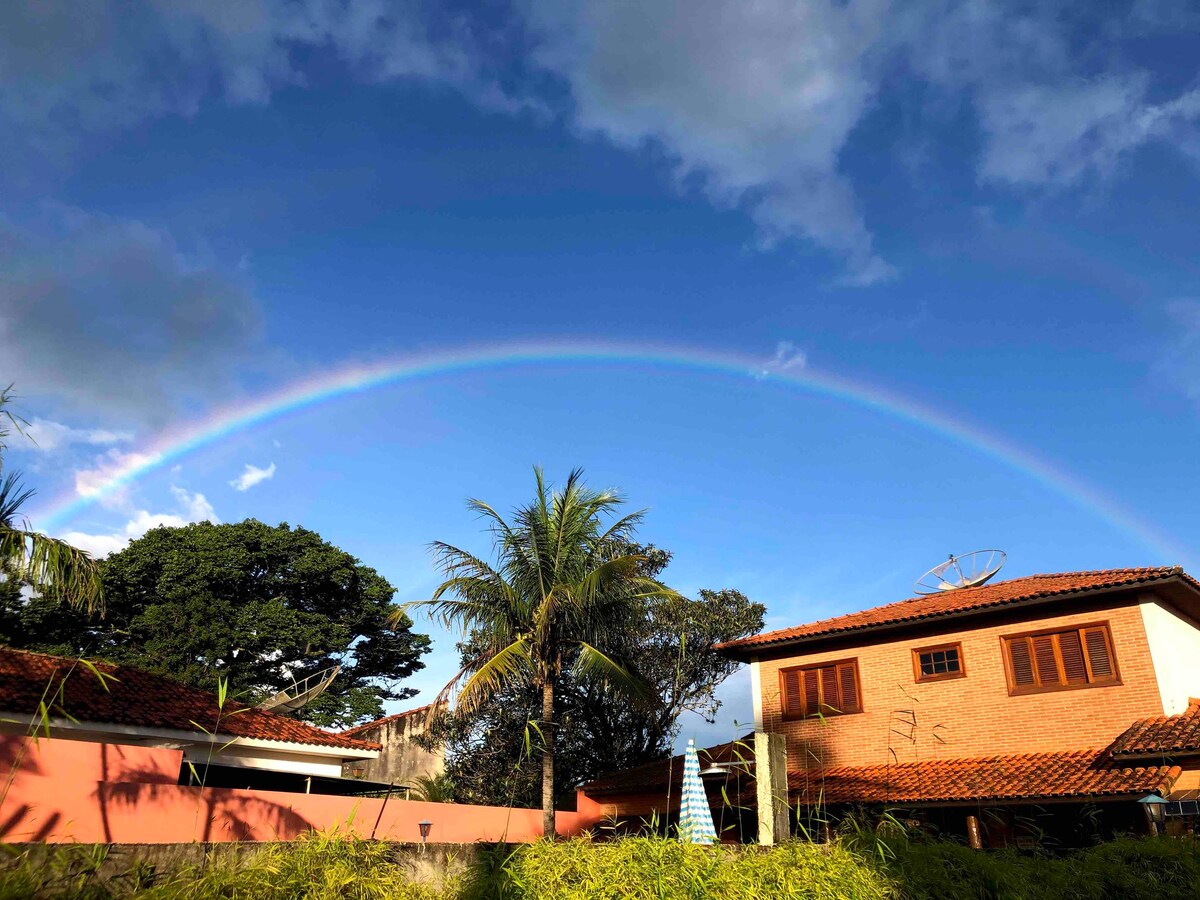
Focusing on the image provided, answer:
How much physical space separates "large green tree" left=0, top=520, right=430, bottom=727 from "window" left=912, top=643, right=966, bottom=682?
78.2 feet

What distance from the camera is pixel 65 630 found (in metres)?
34.2

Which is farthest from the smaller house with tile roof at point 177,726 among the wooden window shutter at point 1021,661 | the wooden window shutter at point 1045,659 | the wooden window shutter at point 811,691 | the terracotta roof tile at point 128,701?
the wooden window shutter at point 1045,659

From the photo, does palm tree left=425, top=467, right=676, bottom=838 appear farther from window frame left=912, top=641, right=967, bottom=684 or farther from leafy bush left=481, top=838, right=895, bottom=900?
leafy bush left=481, top=838, right=895, bottom=900

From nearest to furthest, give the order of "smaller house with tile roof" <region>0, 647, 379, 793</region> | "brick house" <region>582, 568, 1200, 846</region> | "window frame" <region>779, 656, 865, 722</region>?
1. "smaller house with tile roof" <region>0, 647, 379, 793</region>
2. "brick house" <region>582, 568, 1200, 846</region>
3. "window frame" <region>779, 656, 865, 722</region>

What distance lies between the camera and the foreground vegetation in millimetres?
3758

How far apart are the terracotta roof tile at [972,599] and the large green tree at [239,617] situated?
21.1 m

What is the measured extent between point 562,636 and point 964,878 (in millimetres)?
14168

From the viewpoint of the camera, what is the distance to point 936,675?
18047mm

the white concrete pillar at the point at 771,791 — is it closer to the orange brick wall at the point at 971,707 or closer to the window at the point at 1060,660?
the orange brick wall at the point at 971,707

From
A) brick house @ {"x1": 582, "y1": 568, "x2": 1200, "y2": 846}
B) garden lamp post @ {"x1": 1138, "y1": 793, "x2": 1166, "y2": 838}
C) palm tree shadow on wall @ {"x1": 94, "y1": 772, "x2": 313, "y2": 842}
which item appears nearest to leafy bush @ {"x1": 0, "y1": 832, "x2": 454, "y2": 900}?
palm tree shadow on wall @ {"x1": 94, "y1": 772, "x2": 313, "y2": 842}

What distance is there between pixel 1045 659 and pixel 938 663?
6.95 feet

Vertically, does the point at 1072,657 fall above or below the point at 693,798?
above

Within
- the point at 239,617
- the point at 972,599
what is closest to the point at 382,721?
the point at 239,617

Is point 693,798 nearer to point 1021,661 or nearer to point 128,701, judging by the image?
point 1021,661
